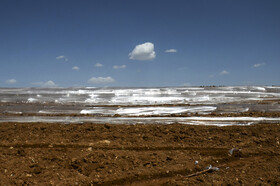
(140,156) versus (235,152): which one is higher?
(140,156)

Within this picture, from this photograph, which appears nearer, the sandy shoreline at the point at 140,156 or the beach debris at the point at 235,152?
the sandy shoreline at the point at 140,156

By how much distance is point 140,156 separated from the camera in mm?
5488

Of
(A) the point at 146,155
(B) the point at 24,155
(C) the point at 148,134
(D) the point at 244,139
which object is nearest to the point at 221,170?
(A) the point at 146,155

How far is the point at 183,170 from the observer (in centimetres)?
494

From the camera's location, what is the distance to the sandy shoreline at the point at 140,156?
463cm

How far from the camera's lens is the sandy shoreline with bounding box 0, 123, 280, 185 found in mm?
4629

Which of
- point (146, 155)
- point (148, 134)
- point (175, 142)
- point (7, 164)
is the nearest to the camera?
point (7, 164)

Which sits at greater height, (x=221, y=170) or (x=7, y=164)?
(x=7, y=164)

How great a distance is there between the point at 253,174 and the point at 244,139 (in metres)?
2.37

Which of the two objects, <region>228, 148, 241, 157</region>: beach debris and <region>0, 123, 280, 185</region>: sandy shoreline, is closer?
<region>0, 123, 280, 185</region>: sandy shoreline

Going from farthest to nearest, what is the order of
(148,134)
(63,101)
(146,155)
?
(63,101)
(148,134)
(146,155)

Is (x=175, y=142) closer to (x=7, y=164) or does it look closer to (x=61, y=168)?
(x=61, y=168)

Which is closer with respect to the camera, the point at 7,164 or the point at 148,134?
the point at 7,164

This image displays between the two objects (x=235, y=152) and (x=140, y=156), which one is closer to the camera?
(x=140, y=156)
